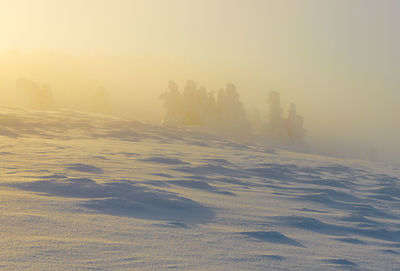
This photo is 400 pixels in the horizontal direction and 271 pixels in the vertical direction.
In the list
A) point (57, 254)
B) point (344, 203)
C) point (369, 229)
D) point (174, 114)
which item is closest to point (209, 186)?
point (344, 203)

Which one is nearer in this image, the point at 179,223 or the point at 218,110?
the point at 179,223

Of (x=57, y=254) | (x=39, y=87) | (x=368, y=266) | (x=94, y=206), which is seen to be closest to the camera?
(x=57, y=254)

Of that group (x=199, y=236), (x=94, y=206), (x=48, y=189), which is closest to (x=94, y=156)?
(x=48, y=189)

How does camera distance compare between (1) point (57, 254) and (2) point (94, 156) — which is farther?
(2) point (94, 156)

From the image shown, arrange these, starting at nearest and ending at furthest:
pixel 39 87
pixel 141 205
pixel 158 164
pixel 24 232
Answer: pixel 24 232
pixel 141 205
pixel 158 164
pixel 39 87

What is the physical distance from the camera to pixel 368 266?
290 centimetres

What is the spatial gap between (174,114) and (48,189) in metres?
52.5

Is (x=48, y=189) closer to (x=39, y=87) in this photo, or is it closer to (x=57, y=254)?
(x=57, y=254)

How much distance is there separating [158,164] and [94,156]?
122cm

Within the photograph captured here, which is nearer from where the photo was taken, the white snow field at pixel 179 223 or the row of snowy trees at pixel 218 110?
the white snow field at pixel 179 223

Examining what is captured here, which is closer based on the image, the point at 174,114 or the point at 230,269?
the point at 230,269

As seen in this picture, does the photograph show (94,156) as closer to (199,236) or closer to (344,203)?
(344,203)

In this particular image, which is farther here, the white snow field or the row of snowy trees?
the row of snowy trees

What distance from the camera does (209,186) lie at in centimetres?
576
